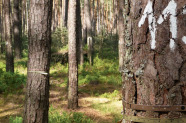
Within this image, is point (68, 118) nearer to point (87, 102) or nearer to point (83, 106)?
point (83, 106)

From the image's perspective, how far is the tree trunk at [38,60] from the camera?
3.57 meters

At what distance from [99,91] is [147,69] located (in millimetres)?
7886

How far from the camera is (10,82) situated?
920 cm

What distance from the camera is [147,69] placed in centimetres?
138

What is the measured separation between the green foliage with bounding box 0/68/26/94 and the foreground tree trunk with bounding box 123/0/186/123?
805cm

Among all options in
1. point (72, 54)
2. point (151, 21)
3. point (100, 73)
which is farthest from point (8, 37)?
point (151, 21)

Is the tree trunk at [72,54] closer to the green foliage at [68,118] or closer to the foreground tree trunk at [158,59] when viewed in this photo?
the green foliage at [68,118]

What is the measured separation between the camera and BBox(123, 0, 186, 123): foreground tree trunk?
4.27 ft

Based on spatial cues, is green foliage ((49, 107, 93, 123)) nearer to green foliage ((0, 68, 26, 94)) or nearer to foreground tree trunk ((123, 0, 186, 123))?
green foliage ((0, 68, 26, 94))

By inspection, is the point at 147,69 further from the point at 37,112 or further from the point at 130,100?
the point at 37,112

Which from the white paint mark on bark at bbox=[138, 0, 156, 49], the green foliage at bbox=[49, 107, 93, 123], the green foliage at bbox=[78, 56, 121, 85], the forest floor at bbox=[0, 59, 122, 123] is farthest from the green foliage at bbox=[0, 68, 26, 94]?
the white paint mark on bark at bbox=[138, 0, 156, 49]

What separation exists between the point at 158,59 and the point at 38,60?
2.64 metres

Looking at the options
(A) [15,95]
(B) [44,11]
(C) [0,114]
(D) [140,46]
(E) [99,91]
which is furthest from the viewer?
(E) [99,91]

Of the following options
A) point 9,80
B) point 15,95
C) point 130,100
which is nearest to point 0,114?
point 15,95
